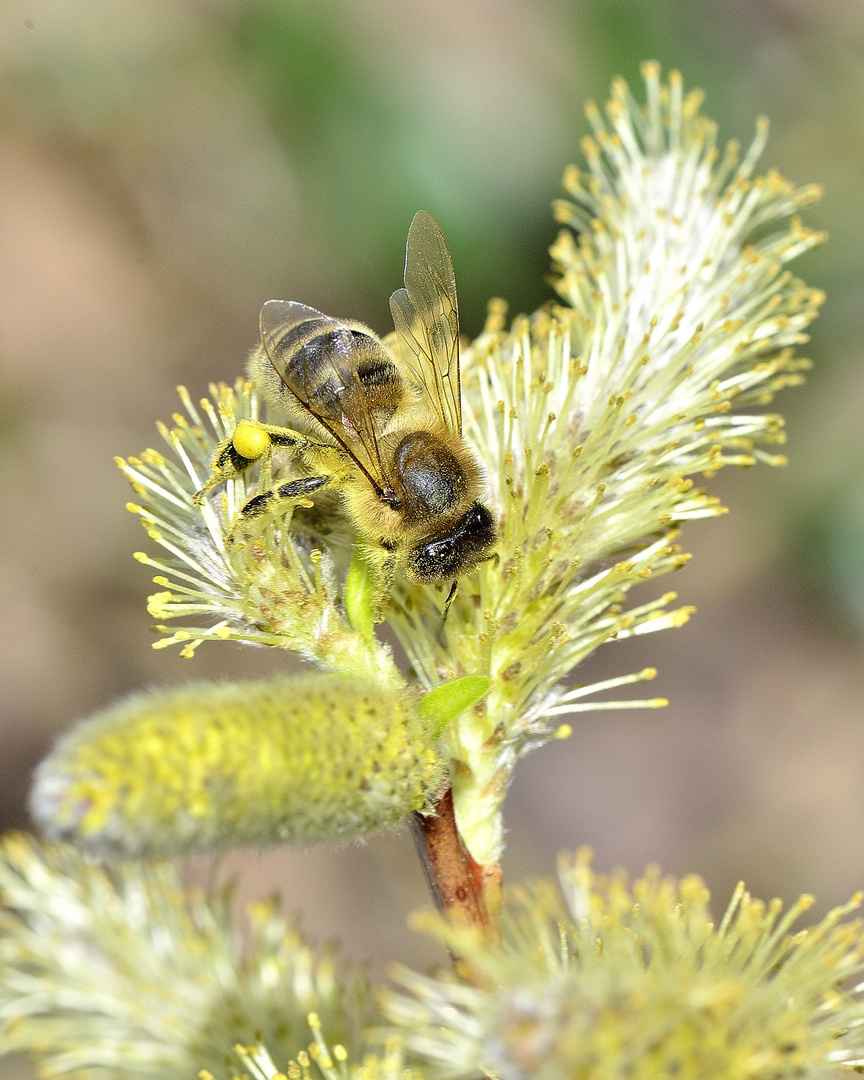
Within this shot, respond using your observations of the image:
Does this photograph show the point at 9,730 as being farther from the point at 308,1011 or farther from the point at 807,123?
the point at 807,123

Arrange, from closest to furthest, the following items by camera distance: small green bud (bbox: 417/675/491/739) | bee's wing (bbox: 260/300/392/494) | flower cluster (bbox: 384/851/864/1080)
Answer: flower cluster (bbox: 384/851/864/1080) → small green bud (bbox: 417/675/491/739) → bee's wing (bbox: 260/300/392/494)

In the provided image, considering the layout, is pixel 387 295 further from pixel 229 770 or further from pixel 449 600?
pixel 229 770

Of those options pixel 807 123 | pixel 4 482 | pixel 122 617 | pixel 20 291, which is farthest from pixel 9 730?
pixel 807 123

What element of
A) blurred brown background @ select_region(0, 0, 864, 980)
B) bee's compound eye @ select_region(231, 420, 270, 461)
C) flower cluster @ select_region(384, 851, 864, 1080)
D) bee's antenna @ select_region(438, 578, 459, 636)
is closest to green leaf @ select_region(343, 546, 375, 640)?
bee's antenna @ select_region(438, 578, 459, 636)

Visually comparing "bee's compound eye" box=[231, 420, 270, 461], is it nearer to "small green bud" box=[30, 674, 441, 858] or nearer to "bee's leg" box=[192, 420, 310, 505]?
"bee's leg" box=[192, 420, 310, 505]

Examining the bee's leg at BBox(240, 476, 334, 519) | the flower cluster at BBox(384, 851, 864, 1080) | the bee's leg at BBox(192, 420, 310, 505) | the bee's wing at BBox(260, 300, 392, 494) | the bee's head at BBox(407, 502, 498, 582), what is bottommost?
the flower cluster at BBox(384, 851, 864, 1080)

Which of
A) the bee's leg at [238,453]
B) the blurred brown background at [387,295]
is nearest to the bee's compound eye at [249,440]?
the bee's leg at [238,453]

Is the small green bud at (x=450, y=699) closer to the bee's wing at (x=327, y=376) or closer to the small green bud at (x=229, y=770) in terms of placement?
the small green bud at (x=229, y=770)
